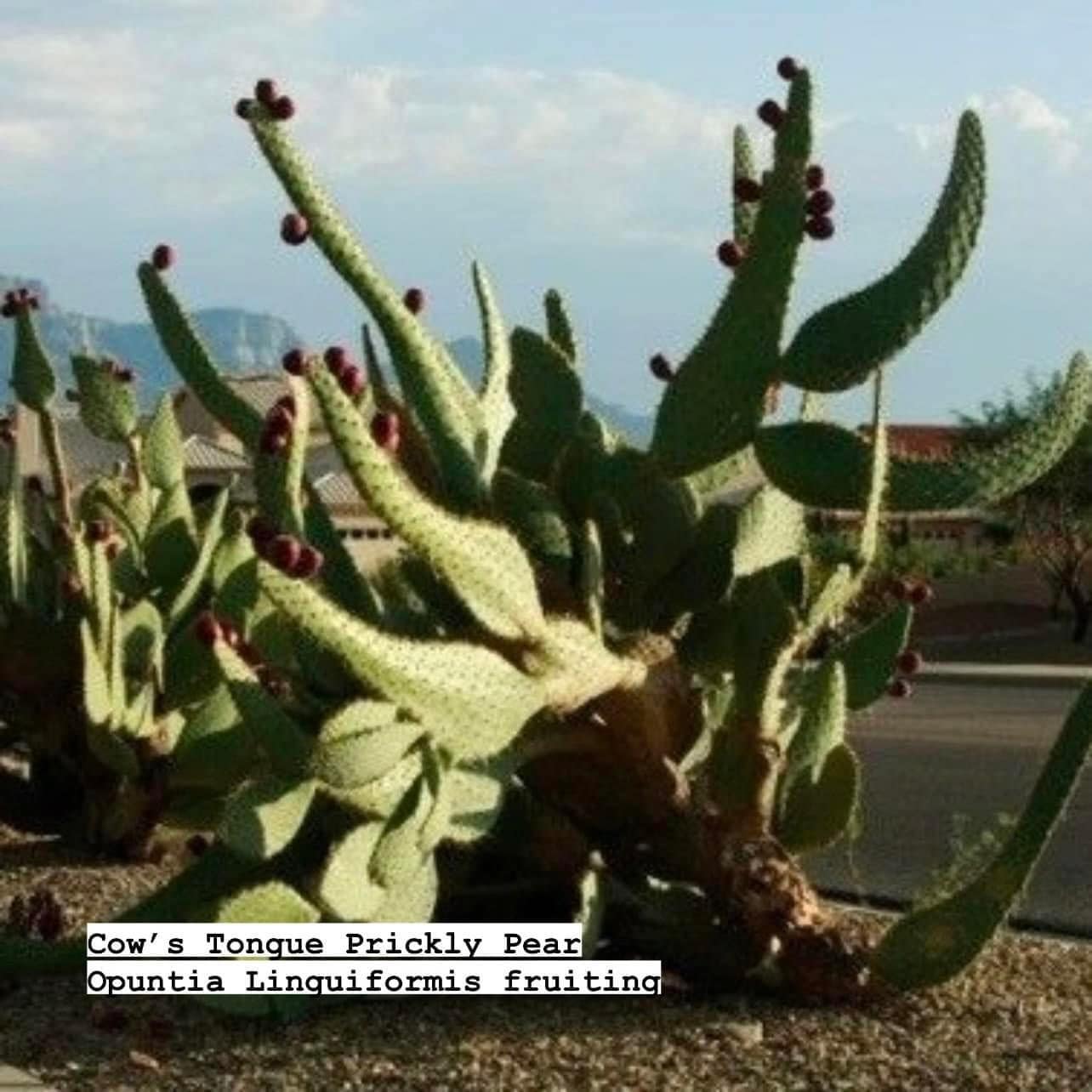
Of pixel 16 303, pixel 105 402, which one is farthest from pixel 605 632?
pixel 105 402

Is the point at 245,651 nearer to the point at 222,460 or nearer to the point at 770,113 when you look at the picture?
the point at 770,113

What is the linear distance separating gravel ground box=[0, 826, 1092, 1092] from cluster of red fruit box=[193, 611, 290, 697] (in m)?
0.93

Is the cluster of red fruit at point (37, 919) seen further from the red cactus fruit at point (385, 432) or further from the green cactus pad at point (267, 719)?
the red cactus fruit at point (385, 432)

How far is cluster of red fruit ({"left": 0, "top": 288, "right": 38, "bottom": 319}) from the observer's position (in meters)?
11.1

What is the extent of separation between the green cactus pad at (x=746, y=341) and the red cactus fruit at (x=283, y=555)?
1.61 metres

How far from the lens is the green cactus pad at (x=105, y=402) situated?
11.7 metres

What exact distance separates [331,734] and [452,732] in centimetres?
34

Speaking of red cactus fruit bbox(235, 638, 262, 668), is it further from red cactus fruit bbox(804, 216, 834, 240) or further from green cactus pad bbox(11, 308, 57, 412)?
green cactus pad bbox(11, 308, 57, 412)

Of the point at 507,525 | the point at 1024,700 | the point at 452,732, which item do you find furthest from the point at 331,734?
the point at 1024,700

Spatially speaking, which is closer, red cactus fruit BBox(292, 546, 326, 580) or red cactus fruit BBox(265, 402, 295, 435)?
red cactus fruit BBox(292, 546, 326, 580)

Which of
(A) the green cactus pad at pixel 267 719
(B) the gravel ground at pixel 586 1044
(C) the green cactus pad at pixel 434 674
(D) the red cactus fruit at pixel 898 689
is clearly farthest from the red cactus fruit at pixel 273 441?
(D) the red cactus fruit at pixel 898 689

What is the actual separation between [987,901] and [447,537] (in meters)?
1.73

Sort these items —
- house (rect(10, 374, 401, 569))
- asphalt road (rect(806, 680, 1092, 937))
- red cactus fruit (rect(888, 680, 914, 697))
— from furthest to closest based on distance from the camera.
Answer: asphalt road (rect(806, 680, 1092, 937)) < house (rect(10, 374, 401, 569)) < red cactus fruit (rect(888, 680, 914, 697))

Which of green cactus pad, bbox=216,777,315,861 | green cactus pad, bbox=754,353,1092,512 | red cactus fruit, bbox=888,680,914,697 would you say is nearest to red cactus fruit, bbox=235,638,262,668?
green cactus pad, bbox=216,777,315,861
